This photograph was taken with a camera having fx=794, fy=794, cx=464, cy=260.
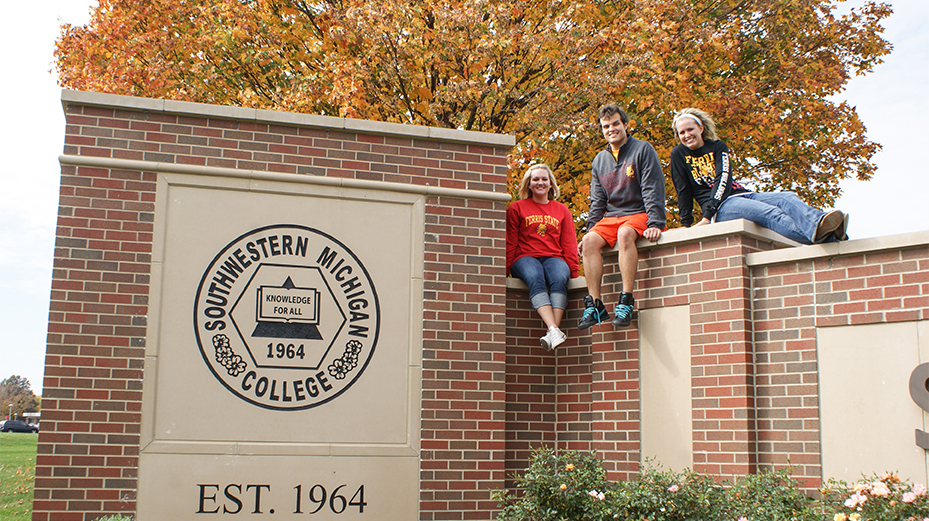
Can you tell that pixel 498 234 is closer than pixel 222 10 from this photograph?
Yes

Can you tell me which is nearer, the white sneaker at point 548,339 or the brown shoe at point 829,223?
the brown shoe at point 829,223

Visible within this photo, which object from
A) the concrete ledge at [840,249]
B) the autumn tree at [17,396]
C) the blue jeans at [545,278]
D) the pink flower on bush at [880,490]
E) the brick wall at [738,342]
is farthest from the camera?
the autumn tree at [17,396]

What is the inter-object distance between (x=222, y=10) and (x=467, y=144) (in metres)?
6.49

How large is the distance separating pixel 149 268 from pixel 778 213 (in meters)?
4.66

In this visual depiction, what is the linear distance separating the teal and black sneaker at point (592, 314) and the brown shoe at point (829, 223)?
1717mm

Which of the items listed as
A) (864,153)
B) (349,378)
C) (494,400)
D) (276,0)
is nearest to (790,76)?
(864,153)

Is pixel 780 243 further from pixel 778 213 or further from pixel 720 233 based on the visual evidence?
pixel 720 233

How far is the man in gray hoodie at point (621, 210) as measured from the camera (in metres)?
6.31

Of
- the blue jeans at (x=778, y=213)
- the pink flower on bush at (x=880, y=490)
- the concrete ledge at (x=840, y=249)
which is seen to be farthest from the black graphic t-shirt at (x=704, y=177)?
the pink flower on bush at (x=880, y=490)

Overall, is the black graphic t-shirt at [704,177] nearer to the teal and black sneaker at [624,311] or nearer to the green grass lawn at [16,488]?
the teal and black sneaker at [624,311]

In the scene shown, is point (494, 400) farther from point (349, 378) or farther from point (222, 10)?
point (222, 10)

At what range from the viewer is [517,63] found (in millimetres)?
11648

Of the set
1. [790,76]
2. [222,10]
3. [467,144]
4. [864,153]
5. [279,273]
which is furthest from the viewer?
[864,153]

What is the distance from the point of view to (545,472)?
561 cm
